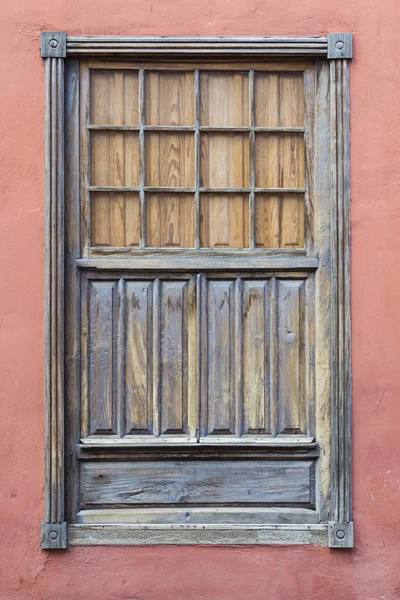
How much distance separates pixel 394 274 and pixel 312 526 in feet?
4.88

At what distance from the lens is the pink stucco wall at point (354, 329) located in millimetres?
4297

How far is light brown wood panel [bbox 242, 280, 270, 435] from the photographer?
440cm

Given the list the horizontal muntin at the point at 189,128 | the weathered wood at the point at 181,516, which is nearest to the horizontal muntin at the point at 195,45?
the horizontal muntin at the point at 189,128

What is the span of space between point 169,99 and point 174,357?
1479 millimetres

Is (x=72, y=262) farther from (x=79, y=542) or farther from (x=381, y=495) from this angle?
(x=381, y=495)

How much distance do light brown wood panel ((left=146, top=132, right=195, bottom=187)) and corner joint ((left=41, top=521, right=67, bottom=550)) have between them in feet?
6.53

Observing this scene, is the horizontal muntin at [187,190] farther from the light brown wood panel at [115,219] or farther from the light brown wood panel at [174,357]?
the light brown wood panel at [174,357]

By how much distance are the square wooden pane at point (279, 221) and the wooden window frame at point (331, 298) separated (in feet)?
0.70

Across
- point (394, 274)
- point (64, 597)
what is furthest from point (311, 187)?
point (64, 597)

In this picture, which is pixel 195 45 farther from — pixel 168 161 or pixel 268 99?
pixel 168 161

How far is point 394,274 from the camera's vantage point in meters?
4.34

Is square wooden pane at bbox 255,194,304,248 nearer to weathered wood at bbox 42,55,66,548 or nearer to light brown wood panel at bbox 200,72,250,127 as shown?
light brown wood panel at bbox 200,72,250,127

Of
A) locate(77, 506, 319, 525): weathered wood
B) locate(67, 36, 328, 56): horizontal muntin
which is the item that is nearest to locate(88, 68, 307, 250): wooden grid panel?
locate(67, 36, 328, 56): horizontal muntin

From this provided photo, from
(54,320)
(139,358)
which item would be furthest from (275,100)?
(54,320)
